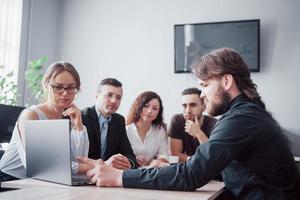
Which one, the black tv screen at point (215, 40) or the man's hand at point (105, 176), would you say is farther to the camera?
the black tv screen at point (215, 40)

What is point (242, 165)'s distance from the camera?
3.85ft

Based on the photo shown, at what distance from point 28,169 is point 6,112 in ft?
3.59

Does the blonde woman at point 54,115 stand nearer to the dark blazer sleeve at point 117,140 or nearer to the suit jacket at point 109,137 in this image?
the suit jacket at point 109,137

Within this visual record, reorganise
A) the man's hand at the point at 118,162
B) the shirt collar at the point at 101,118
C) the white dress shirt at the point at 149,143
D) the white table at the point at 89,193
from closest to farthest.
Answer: the white table at the point at 89,193 → the man's hand at the point at 118,162 → the shirt collar at the point at 101,118 → the white dress shirt at the point at 149,143

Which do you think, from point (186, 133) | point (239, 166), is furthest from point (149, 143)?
point (239, 166)

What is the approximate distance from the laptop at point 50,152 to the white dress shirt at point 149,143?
4.39ft

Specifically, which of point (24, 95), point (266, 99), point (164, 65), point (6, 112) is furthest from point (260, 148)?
point (24, 95)

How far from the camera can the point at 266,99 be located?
385 cm

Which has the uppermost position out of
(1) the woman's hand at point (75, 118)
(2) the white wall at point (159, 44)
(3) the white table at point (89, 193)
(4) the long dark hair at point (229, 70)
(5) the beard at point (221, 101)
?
(2) the white wall at point (159, 44)

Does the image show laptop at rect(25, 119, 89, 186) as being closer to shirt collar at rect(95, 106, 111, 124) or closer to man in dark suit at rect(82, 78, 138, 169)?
man in dark suit at rect(82, 78, 138, 169)

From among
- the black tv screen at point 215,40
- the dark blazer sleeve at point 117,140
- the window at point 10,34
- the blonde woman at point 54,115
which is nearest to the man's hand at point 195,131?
the dark blazer sleeve at point 117,140

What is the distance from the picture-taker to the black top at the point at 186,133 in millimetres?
2766

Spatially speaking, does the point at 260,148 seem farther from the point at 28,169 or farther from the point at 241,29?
the point at 241,29

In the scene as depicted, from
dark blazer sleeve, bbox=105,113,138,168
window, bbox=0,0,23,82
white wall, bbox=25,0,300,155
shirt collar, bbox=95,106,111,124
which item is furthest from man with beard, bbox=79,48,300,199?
window, bbox=0,0,23,82
